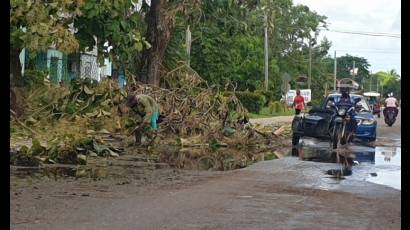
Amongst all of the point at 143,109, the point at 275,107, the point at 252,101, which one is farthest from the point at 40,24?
the point at 275,107

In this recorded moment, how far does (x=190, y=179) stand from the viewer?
10.9 metres

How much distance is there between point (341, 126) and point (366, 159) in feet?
7.86

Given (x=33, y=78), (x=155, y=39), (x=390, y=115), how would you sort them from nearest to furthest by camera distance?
(x=33, y=78) → (x=155, y=39) → (x=390, y=115)

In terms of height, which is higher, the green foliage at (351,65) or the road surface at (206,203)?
the green foliage at (351,65)

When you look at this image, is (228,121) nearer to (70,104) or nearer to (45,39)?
(70,104)

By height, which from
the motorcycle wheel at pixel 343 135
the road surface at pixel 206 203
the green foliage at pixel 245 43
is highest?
the green foliage at pixel 245 43

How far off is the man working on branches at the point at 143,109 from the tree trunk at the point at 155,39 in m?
2.75

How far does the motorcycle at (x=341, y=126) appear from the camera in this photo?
1728cm

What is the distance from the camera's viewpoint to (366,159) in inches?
592

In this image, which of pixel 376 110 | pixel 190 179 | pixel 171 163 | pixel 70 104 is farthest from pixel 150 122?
pixel 376 110

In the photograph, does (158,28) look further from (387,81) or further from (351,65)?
(387,81)

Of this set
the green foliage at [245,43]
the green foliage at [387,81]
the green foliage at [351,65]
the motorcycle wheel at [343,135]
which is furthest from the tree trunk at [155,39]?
the green foliage at [387,81]

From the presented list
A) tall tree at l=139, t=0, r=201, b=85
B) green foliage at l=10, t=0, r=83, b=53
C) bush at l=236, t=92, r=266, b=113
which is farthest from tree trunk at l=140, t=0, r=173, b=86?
bush at l=236, t=92, r=266, b=113

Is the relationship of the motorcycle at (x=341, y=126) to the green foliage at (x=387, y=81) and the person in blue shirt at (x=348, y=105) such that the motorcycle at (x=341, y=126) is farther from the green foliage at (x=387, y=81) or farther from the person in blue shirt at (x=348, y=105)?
the green foliage at (x=387, y=81)
